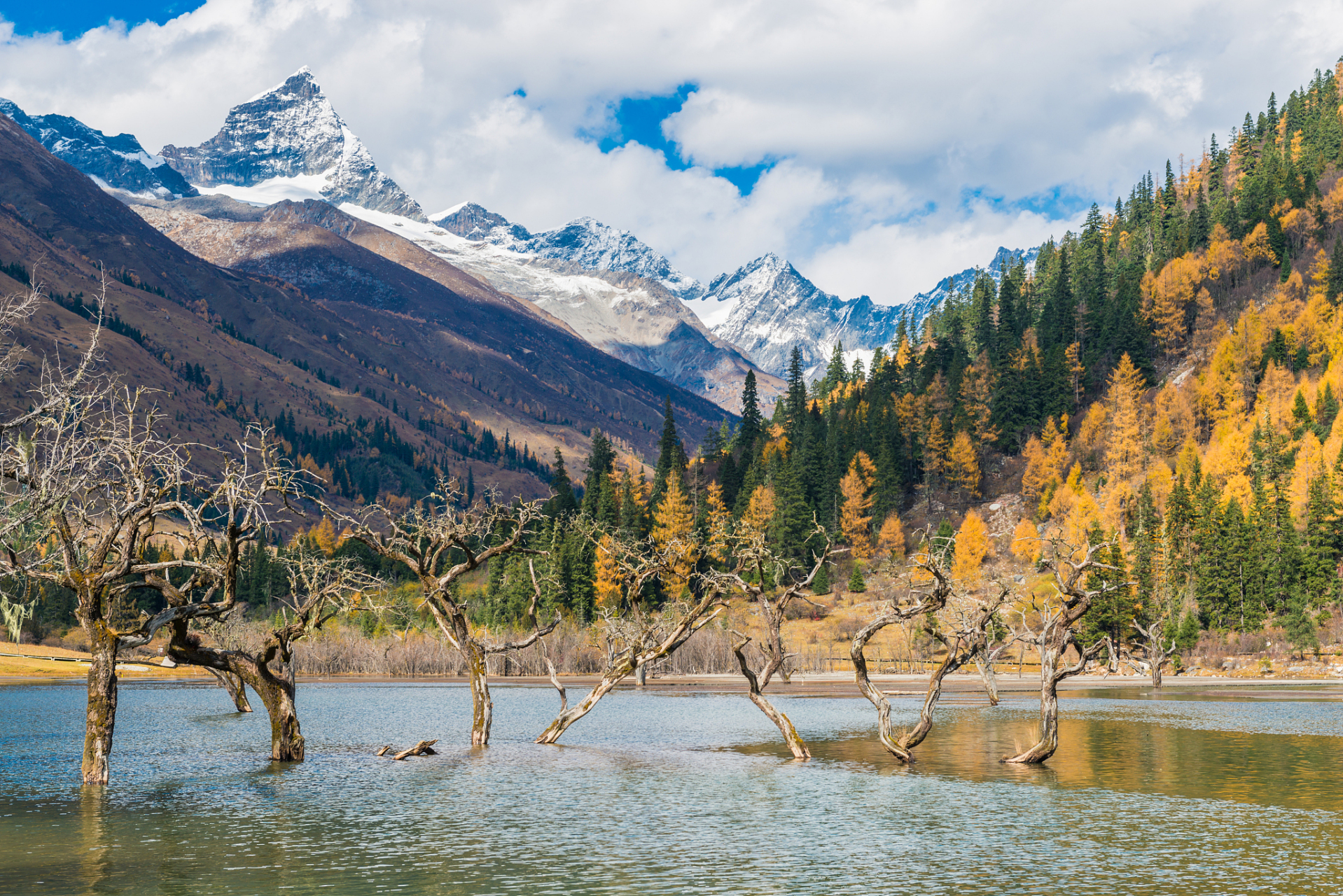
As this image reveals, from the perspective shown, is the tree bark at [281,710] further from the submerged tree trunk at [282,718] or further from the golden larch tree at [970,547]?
the golden larch tree at [970,547]

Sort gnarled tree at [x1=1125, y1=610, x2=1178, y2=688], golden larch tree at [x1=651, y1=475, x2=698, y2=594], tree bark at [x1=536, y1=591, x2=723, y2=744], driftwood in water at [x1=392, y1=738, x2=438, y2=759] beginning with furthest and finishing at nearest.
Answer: golden larch tree at [x1=651, y1=475, x2=698, y2=594] < gnarled tree at [x1=1125, y1=610, x2=1178, y2=688] < tree bark at [x1=536, y1=591, x2=723, y2=744] < driftwood in water at [x1=392, y1=738, x2=438, y2=759]

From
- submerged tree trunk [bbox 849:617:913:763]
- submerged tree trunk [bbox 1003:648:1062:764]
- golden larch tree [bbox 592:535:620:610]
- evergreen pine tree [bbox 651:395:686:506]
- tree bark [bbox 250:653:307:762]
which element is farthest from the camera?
evergreen pine tree [bbox 651:395:686:506]

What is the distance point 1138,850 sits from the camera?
88.0 ft

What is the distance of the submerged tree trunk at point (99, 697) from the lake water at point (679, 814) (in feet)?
3.26

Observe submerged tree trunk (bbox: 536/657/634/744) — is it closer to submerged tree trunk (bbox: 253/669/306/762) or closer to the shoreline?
submerged tree trunk (bbox: 253/669/306/762)

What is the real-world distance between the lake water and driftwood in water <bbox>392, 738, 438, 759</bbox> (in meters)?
0.83

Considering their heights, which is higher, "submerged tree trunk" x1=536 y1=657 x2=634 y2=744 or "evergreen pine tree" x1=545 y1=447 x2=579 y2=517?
"evergreen pine tree" x1=545 y1=447 x2=579 y2=517

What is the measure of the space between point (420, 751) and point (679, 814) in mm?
17224

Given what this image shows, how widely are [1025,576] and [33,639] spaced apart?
141886mm

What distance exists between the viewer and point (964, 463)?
167 metres

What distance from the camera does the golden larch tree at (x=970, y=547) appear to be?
5394 inches

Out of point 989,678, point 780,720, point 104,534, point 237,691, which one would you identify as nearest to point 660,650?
point 780,720

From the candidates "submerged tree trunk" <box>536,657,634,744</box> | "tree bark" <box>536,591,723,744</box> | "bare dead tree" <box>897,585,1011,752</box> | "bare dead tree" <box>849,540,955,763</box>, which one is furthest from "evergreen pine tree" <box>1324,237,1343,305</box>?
"submerged tree trunk" <box>536,657,634,744</box>

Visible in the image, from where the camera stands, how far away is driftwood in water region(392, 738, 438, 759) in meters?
43.6
